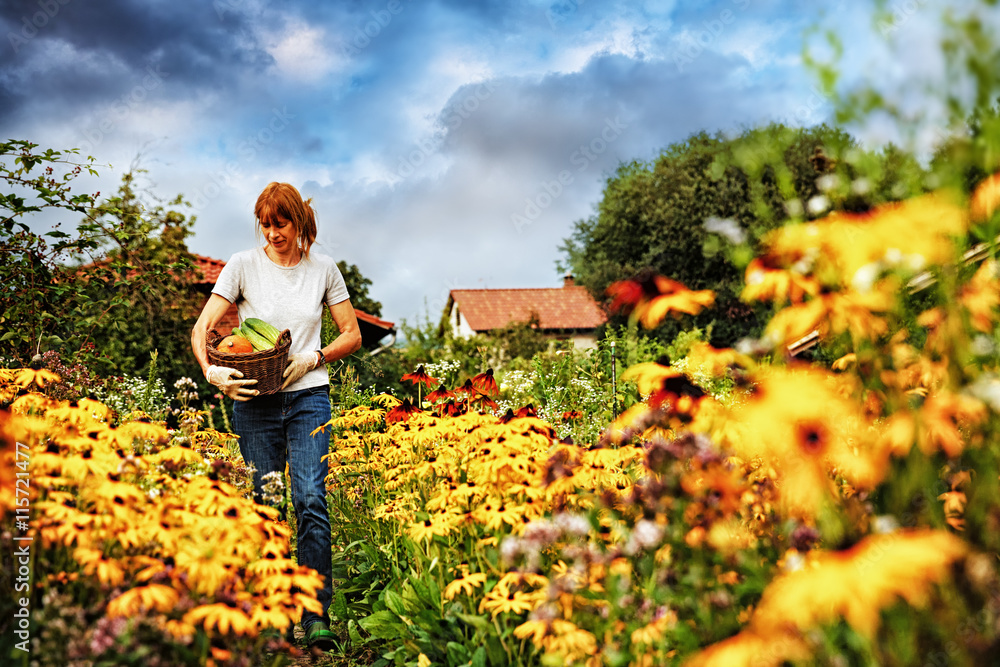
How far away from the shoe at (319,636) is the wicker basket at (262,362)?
989mm

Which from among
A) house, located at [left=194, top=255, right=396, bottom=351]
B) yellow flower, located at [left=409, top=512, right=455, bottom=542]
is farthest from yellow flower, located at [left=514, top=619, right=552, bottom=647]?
house, located at [left=194, top=255, right=396, bottom=351]

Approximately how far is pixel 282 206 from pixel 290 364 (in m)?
0.69

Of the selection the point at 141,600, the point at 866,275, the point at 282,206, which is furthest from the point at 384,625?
the point at 866,275

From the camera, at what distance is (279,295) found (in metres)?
3.12

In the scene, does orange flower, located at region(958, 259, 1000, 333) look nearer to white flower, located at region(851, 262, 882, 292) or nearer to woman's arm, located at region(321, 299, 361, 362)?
→ white flower, located at region(851, 262, 882, 292)

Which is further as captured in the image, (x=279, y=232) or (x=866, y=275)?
(x=279, y=232)

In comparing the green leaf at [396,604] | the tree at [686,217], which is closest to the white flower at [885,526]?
the green leaf at [396,604]

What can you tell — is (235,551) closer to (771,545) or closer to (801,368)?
(771,545)

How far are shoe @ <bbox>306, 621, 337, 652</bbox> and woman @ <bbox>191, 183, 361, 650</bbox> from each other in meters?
0.02

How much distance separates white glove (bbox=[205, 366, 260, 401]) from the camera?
9.09 feet

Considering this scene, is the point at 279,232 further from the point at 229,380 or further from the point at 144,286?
the point at 144,286

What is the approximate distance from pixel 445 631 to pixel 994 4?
8.04 ft

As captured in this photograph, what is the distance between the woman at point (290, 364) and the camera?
302 centimetres

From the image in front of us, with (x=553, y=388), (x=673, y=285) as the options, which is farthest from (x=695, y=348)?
(x=553, y=388)
